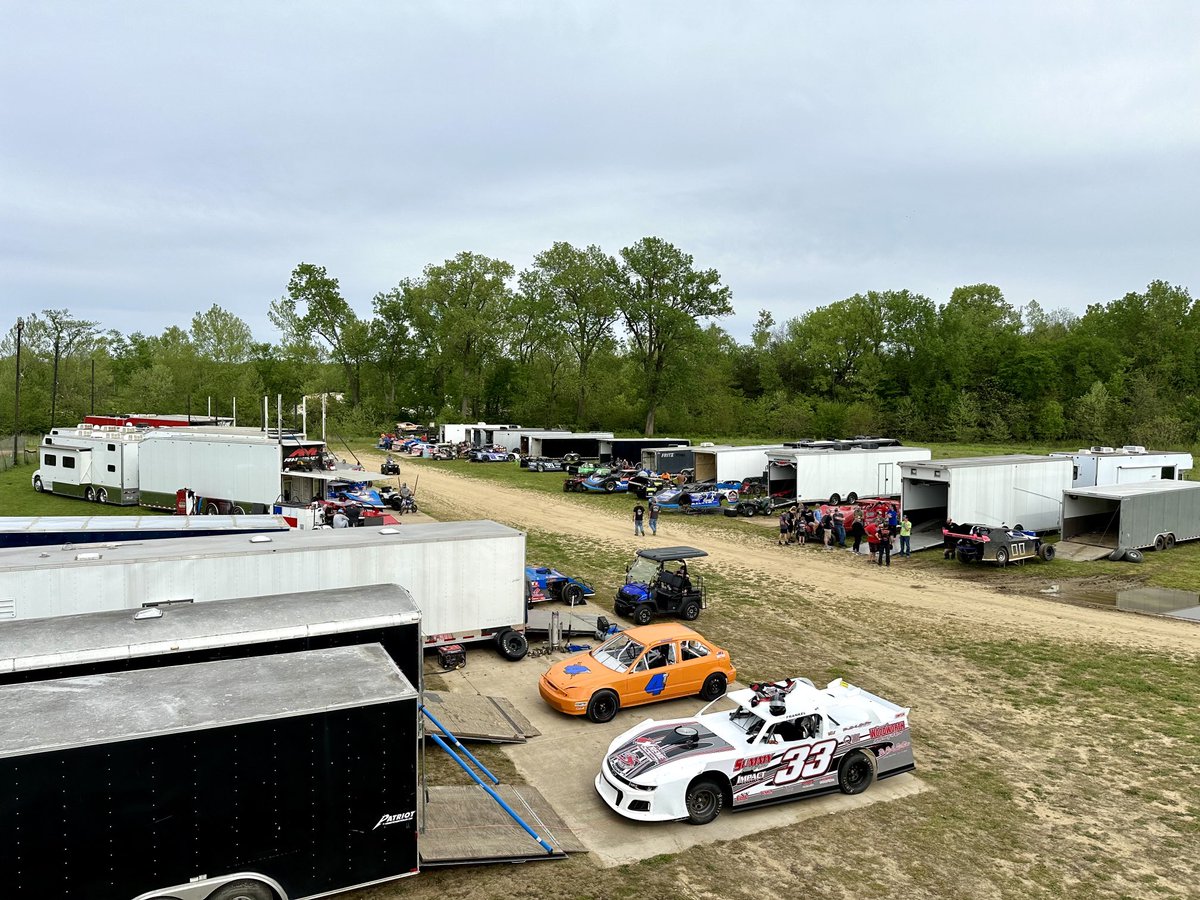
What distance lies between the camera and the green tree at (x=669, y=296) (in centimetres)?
7438

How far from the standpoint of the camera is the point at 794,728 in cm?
1045

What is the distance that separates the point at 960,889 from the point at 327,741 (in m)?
6.99

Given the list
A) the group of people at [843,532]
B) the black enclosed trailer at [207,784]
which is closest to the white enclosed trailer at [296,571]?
the black enclosed trailer at [207,784]

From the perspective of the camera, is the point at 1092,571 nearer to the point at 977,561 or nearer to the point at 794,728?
the point at 977,561

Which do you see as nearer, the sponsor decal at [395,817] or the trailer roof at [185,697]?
the trailer roof at [185,697]

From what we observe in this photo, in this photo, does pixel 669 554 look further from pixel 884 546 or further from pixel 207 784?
pixel 207 784

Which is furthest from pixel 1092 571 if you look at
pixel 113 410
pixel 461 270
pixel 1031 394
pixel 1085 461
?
pixel 113 410

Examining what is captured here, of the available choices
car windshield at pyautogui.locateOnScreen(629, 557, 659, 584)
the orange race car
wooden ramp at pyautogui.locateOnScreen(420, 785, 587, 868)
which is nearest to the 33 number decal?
wooden ramp at pyautogui.locateOnScreen(420, 785, 587, 868)

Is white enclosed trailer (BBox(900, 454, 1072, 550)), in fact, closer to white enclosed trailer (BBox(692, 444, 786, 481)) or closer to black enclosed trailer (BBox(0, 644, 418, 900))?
white enclosed trailer (BBox(692, 444, 786, 481))

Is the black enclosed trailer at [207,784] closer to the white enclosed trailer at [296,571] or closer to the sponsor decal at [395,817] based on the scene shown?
the sponsor decal at [395,817]

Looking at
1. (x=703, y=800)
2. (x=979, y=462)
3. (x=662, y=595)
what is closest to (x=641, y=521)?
(x=662, y=595)

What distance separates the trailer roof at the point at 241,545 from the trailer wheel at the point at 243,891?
7124 millimetres

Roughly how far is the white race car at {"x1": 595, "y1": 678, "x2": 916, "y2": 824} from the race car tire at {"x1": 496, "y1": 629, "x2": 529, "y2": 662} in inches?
214

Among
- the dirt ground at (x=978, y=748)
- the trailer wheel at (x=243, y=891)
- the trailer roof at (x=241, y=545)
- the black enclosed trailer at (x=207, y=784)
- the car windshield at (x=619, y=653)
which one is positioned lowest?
the dirt ground at (x=978, y=748)
